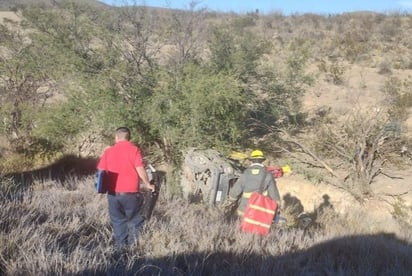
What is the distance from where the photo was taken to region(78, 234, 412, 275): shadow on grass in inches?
221

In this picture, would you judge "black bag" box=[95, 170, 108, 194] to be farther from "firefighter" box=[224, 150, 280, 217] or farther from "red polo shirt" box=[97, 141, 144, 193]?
"firefighter" box=[224, 150, 280, 217]

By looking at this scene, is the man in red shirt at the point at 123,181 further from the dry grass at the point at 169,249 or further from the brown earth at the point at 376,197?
the brown earth at the point at 376,197

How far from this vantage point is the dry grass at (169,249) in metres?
5.47

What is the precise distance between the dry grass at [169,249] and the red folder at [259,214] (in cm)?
16

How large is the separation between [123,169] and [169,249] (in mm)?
1732

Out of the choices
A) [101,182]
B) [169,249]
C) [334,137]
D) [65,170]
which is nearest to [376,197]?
[334,137]

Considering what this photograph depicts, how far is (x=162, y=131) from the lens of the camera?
14.4 m

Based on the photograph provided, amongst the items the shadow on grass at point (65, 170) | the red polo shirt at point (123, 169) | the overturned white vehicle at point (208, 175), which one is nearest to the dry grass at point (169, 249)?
the red polo shirt at point (123, 169)

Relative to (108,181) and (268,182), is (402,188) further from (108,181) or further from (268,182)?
(108,181)

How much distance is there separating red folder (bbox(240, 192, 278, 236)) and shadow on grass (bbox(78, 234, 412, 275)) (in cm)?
106

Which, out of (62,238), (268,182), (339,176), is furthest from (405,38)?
(62,238)

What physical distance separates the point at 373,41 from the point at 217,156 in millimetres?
26158

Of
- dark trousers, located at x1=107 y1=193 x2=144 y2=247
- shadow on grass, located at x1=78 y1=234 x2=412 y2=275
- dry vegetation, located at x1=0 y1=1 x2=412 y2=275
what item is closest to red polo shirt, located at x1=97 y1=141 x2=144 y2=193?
dark trousers, located at x1=107 y1=193 x2=144 y2=247

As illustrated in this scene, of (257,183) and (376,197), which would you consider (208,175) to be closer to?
(257,183)
